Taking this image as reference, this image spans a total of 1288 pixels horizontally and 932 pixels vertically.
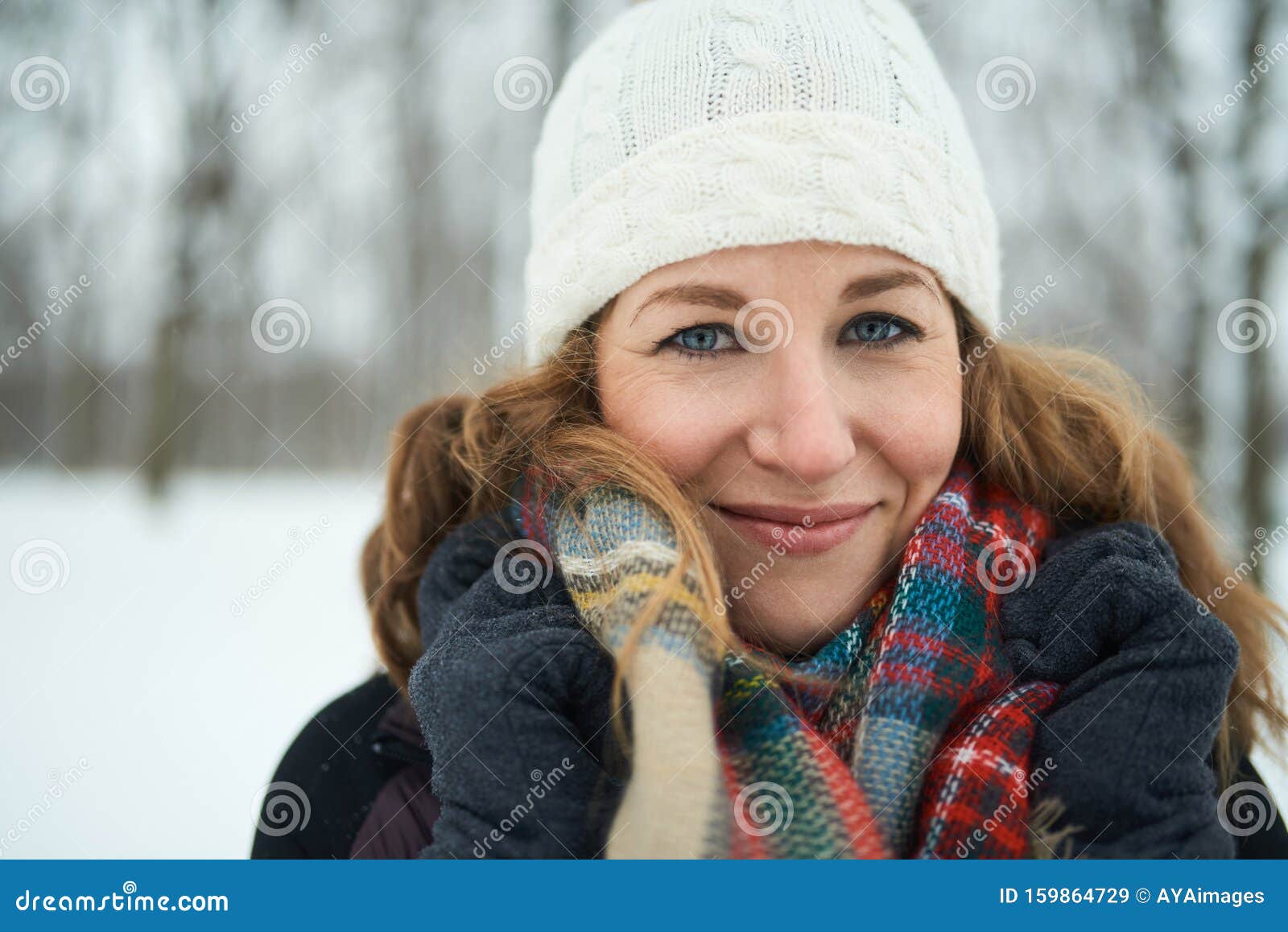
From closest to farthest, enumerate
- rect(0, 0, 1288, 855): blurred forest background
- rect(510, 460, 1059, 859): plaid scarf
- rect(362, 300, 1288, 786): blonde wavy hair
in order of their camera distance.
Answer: rect(510, 460, 1059, 859): plaid scarf
rect(362, 300, 1288, 786): blonde wavy hair
rect(0, 0, 1288, 855): blurred forest background

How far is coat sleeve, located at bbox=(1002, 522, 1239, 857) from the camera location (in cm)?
121

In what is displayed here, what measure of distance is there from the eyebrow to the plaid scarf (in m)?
0.33

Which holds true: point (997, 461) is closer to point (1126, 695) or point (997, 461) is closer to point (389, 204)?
point (1126, 695)

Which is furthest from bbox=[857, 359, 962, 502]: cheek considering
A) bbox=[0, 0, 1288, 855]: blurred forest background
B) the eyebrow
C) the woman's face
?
bbox=[0, 0, 1288, 855]: blurred forest background

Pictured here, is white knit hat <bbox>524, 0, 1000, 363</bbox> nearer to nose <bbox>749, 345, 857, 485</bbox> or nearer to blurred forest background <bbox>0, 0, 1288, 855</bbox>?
nose <bbox>749, 345, 857, 485</bbox>

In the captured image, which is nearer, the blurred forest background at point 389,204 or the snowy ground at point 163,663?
the snowy ground at point 163,663

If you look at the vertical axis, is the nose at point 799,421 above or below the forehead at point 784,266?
below

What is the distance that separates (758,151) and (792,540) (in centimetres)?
63

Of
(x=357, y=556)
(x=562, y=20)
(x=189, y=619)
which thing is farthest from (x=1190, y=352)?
(x=189, y=619)

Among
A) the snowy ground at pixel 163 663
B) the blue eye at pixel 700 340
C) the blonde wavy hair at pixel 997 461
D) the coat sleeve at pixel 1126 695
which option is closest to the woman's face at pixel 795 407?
the blue eye at pixel 700 340

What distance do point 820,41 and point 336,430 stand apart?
762 cm

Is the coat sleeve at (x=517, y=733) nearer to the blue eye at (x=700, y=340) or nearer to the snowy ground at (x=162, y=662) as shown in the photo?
the blue eye at (x=700, y=340)

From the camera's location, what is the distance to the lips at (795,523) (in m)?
1.46

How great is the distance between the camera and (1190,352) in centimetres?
383
